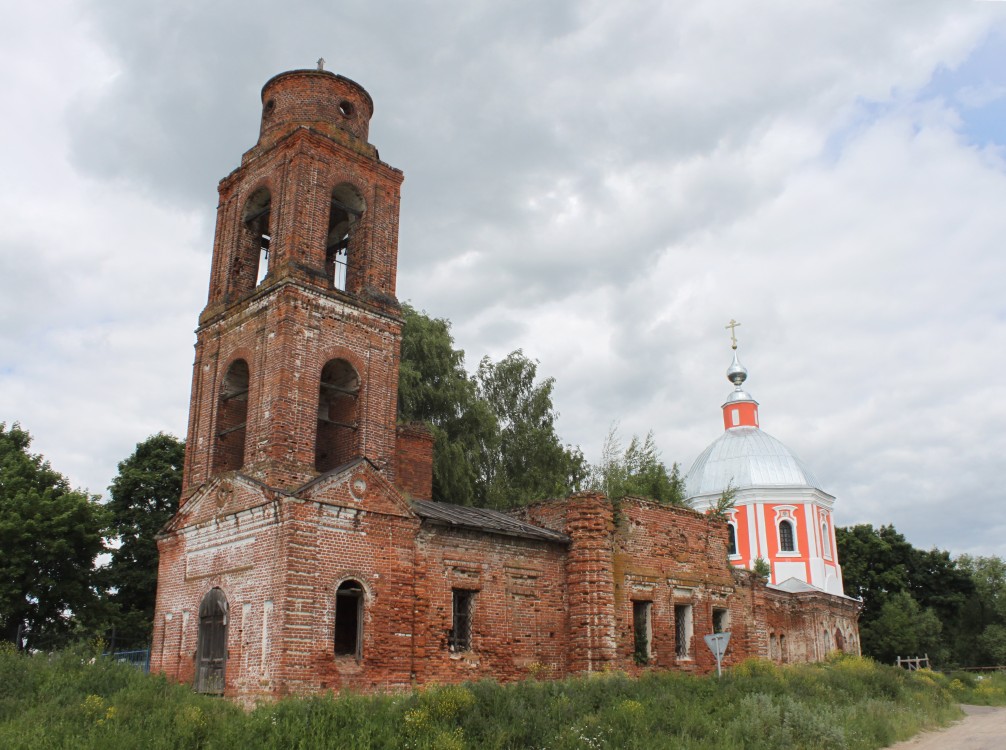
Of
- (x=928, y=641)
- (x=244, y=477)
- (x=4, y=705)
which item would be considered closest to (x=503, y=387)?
(x=244, y=477)

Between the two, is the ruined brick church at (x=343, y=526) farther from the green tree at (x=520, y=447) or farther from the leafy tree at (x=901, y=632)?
the leafy tree at (x=901, y=632)

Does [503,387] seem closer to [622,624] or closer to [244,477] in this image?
[622,624]

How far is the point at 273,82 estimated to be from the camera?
18984mm

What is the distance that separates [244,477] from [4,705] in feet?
15.7

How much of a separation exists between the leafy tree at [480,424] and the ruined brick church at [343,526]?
9.81 m

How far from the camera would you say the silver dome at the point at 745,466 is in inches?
1539

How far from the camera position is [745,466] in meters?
39.7

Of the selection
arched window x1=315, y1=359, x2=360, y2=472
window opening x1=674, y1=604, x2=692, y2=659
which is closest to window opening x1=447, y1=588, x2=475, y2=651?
arched window x1=315, y1=359, x2=360, y2=472

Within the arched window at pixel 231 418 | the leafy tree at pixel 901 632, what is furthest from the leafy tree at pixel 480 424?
the leafy tree at pixel 901 632

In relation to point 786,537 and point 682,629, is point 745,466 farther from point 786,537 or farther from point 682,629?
point 682,629

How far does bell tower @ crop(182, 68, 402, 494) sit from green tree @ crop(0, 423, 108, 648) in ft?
29.5

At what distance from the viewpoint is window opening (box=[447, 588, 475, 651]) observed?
51.1ft

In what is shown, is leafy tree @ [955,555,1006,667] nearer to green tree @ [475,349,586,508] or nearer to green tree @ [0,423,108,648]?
green tree @ [475,349,586,508]

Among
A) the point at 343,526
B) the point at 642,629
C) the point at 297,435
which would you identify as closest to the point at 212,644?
the point at 343,526
